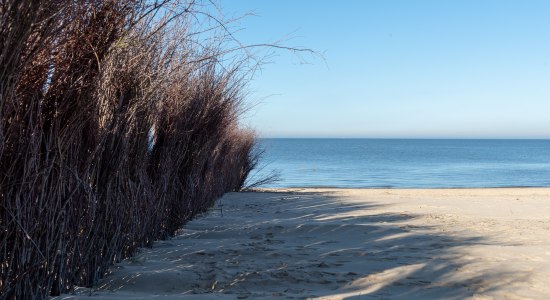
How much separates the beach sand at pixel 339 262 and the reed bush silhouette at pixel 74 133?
325 mm

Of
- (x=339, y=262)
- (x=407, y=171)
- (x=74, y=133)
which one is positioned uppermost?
(x=74, y=133)

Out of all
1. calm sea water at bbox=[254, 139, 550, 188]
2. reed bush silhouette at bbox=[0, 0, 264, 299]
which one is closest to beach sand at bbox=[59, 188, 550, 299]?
reed bush silhouette at bbox=[0, 0, 264, 299]

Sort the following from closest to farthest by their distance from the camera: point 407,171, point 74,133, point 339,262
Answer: point 74,133 → point 339,262 → point 407,171

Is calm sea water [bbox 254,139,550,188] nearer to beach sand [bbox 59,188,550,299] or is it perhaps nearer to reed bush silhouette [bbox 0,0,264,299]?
beach sand [bbox 59,188,550,299]

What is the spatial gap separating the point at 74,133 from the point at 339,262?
232cm

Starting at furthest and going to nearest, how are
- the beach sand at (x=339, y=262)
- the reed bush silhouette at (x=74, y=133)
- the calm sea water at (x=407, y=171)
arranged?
the calm sea water at (x=407, y=171)
the beach sand at (x=339, y=262)
the reed bush silhouette at (x=74, y=133)

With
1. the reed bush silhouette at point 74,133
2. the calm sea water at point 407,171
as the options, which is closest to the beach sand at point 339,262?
the reed bush silhouette at point 74,133

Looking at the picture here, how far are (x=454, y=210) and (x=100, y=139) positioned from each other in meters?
7.18

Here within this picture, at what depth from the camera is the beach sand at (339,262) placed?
3.43 metres

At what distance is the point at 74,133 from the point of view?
8.82ft

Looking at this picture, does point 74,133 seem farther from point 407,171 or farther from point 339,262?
point 407,171

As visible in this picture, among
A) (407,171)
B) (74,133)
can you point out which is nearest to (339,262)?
(74,133)

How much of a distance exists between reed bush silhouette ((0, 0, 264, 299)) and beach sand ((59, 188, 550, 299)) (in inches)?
12.8

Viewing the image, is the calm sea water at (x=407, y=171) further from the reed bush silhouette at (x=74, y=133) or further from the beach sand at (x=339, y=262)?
the reed bush silhouette at (x=74, y=133)
